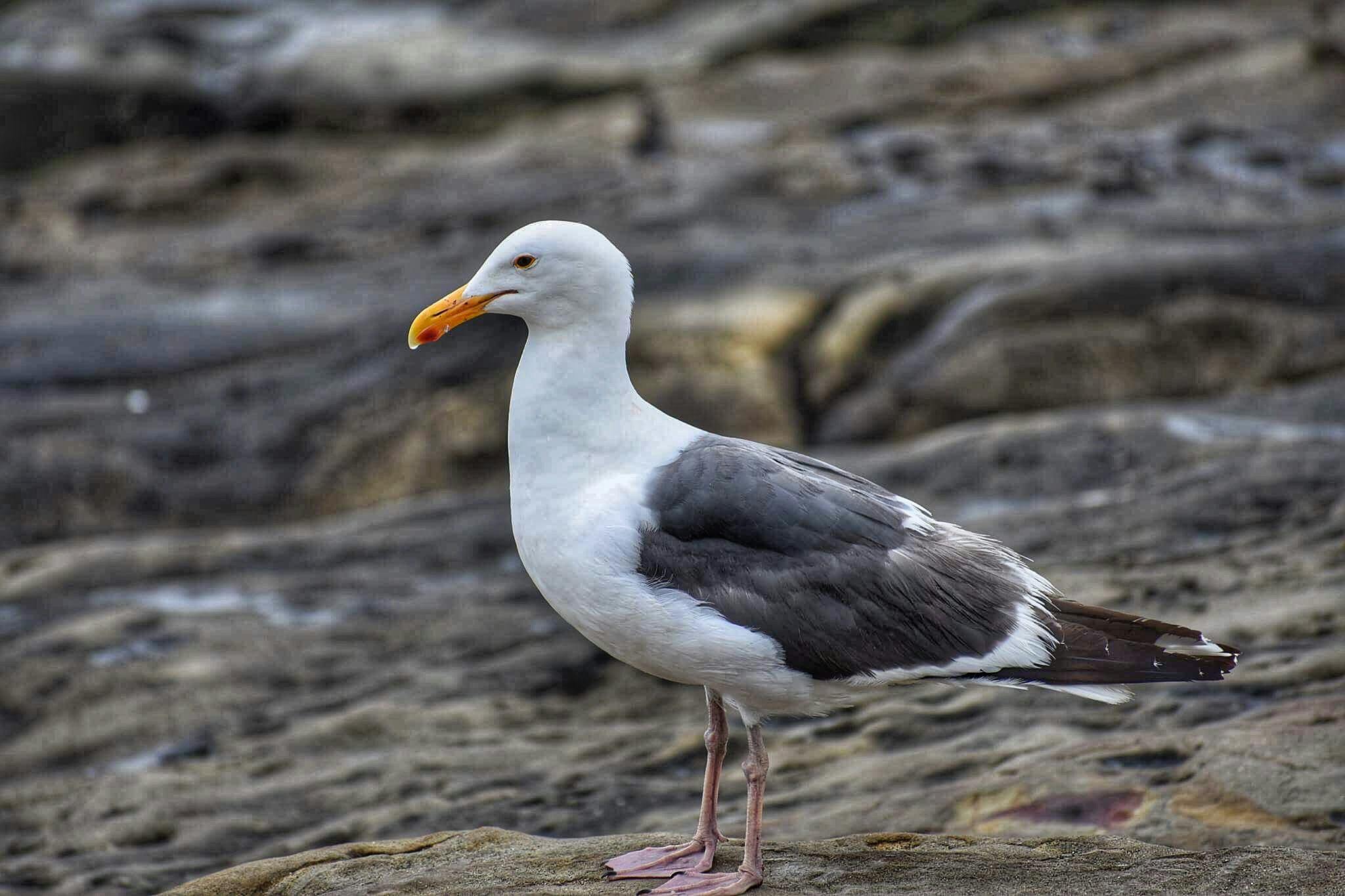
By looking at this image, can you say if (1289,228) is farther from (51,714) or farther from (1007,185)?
(51,714)

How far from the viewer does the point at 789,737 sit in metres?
6.57

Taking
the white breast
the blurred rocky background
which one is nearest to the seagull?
the white breast

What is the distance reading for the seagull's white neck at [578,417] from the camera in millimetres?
4766

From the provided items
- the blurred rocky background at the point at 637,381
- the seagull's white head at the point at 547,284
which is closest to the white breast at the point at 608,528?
the seagull's white head at the point at 547,284

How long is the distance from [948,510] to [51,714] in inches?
204

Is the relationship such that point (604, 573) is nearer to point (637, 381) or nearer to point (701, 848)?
point (701, 848)

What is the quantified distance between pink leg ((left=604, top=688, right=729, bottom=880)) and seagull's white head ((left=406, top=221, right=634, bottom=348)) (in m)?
1.37

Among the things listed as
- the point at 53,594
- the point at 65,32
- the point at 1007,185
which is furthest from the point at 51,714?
the point at 65,32

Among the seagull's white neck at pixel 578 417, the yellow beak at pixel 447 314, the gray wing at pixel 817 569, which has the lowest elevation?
the gray wing at pixel 817 569

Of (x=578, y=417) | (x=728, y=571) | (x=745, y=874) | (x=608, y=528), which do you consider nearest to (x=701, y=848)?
(x=745, y=874)

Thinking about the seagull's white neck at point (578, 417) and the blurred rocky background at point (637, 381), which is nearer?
the seagull's white neck at point (578, 417)

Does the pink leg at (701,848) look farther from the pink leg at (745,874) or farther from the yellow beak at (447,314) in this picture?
the yellow beak at (447,314)

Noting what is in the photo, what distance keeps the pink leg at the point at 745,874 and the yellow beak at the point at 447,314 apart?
177cm

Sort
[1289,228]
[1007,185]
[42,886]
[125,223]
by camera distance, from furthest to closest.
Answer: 1. [125,223]
2. [1007,185]
3. [1289,228]
4. [42,886]
